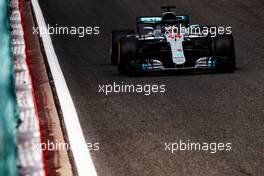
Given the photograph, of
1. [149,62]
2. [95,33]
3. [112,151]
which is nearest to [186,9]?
[95,33]

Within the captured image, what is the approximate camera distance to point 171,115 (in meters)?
7.93

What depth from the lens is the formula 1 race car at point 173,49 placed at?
35.3 ft

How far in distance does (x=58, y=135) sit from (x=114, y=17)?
12.4 meters

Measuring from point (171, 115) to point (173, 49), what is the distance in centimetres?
310

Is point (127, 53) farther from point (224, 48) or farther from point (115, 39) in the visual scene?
point (224, 48)

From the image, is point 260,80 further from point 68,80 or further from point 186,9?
point 186,9

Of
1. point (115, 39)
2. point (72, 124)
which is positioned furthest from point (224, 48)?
A: point (72, 124)

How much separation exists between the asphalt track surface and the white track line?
0.08 m

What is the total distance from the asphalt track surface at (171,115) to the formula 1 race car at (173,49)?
0.58 feet

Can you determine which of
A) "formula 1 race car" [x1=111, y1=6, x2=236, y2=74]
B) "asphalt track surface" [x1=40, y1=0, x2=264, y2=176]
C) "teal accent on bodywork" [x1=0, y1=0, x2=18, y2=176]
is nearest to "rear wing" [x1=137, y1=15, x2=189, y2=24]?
"formula 1 race car" [x1=111, y1=6, x2=236, y2=74]

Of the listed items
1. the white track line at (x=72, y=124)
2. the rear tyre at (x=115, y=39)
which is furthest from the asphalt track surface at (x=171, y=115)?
the rear tyre at (x=115, y=39)

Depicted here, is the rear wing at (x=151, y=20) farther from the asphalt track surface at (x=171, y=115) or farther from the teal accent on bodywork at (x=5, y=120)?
the teal accent on bodywork at (x=5, y=120)

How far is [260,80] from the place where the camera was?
10008 mm

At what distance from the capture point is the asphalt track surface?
6.11 meters
